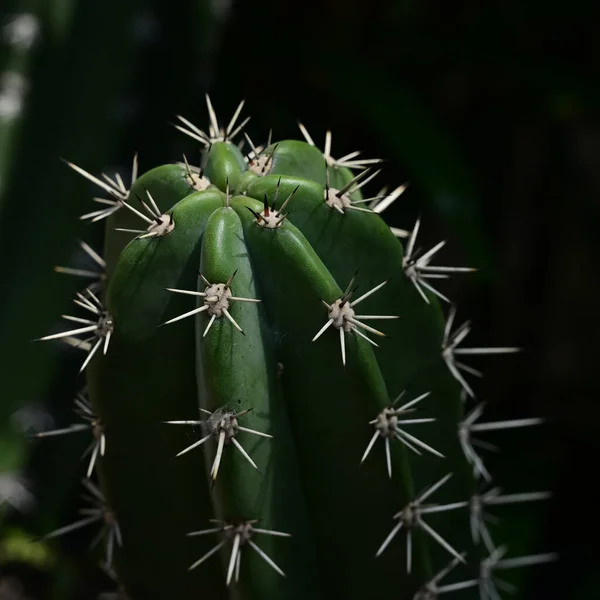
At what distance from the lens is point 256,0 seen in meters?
2.60

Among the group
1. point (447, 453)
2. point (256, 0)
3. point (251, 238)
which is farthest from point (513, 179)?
point (251, 238)

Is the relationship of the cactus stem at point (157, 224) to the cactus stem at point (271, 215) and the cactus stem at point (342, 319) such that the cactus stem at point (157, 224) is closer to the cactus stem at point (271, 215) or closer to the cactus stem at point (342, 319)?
the cactus stem at point (271, 215)

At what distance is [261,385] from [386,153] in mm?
1742

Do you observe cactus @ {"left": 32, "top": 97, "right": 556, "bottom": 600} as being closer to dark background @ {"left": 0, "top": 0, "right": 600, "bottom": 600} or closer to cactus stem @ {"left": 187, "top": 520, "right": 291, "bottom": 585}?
cactus stem @ {"left": 187, "top": 520, "right": 291, "bottom": 585}

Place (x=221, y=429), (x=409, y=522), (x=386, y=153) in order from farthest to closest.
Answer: (x=386, y=153) < (x=409, y=522) < (x=221, y=429)

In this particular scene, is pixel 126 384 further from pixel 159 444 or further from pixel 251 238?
pixel 251 238

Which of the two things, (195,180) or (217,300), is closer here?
(217,300)

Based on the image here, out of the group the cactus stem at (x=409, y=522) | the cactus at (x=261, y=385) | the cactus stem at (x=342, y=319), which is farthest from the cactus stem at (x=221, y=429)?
the cactus stem at (x=409, y=522)

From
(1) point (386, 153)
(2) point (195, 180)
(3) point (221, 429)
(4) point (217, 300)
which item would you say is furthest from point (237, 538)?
(1) point (386, 153)

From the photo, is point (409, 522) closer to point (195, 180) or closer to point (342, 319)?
point (342, 319)

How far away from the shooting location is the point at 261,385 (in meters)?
0.88

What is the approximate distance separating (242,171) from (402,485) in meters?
0.43

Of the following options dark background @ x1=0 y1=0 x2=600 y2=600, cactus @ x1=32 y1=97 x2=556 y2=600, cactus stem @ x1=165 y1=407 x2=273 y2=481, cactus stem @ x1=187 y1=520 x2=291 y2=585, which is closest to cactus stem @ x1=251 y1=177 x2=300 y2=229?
cactus @ x1=32 y1=97 x2=556 y2=600

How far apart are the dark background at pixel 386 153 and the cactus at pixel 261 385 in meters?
0.85
